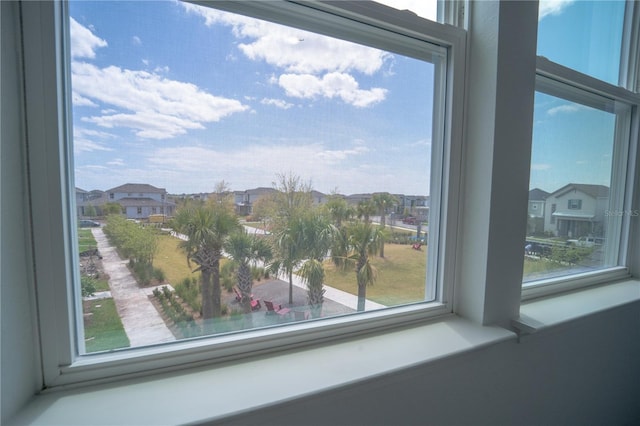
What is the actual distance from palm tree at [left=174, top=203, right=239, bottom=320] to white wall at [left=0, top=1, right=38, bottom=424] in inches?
11.1

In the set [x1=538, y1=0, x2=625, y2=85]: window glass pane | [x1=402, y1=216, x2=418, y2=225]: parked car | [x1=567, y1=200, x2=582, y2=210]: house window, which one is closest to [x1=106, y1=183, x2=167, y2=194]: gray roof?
[x1=402, y1=216, x2=418, y2=225]: parked car

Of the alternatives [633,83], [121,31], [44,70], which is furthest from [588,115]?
[44,70]

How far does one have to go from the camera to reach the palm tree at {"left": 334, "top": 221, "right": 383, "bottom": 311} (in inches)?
34.9

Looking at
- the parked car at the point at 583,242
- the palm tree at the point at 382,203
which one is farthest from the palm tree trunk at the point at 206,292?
the parked car at the point at 583,242

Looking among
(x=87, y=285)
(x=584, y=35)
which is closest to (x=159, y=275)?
(x=87, y=285)

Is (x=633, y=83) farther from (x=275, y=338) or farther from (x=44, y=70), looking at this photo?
(x=44, y=70)

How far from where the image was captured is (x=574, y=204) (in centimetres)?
137

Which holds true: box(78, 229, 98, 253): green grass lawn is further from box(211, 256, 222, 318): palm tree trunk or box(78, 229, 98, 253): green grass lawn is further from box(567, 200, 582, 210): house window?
box(567, 200, 582, 210): house window

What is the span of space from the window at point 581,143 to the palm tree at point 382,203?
75 centimetres

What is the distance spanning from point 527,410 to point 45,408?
1.42m

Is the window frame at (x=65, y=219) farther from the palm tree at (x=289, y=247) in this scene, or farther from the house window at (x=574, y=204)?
the house window at (x=574, y=204)

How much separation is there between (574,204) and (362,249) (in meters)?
1.27

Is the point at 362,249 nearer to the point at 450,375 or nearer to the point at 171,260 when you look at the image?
the point at 450,375

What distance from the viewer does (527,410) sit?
3.19ft
